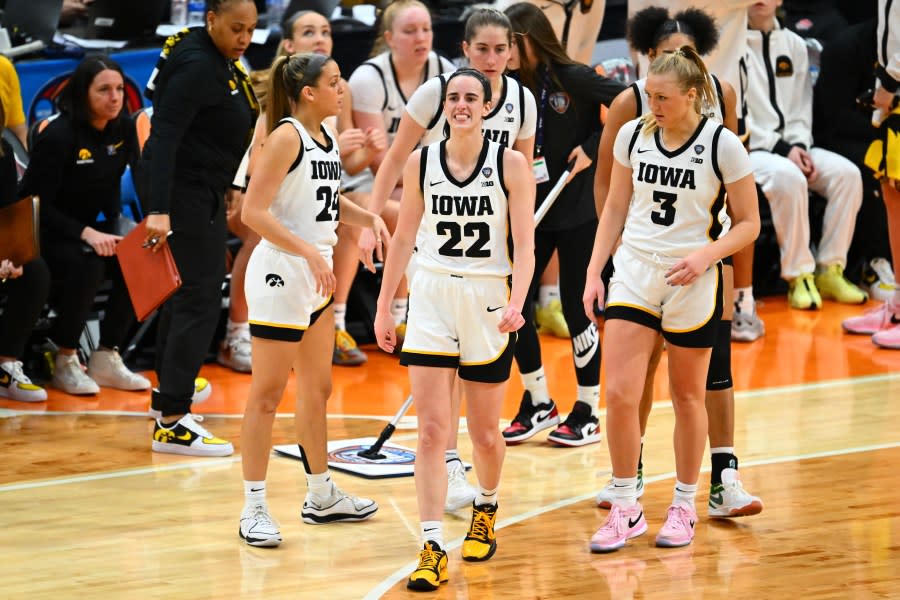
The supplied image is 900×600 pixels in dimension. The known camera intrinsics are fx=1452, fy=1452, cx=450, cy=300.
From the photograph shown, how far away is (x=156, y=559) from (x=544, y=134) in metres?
2.56

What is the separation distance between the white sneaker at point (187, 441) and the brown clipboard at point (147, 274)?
1.62 feet

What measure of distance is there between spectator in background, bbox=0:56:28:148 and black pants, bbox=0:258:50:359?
977mm

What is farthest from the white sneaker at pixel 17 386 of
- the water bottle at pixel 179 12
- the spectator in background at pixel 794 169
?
the spectator in background at pixel 794 169

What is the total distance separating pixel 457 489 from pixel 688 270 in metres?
1.28

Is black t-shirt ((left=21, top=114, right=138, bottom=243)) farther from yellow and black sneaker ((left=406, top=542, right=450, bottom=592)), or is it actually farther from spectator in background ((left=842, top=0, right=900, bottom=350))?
spectator in background ((left=842, top=0, right=900, bottom=350))

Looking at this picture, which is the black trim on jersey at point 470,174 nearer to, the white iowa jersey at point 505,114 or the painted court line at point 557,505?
the white iowa jersey at point 505,114

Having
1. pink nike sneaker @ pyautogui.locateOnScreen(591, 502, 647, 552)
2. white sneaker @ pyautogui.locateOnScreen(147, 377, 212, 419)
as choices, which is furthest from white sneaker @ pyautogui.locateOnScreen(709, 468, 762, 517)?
white sneaker @ pyautogui.locateOnScreen(147, 377, 212, 419)

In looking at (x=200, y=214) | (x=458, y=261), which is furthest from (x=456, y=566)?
(x=200, y=214)

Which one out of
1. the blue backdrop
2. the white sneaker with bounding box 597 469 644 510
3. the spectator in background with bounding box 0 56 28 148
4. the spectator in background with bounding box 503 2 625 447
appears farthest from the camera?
the blue backdrop

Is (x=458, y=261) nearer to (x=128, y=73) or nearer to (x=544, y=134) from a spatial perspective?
(x=544, y=134)

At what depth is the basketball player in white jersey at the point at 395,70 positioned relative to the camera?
7250 mm

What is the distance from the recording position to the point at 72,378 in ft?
22.6

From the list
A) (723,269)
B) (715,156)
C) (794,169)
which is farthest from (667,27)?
(794,169)

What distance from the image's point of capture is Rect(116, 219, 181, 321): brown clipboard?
562 cm
